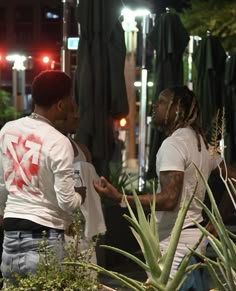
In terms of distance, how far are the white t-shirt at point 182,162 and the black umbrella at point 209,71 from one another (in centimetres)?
483

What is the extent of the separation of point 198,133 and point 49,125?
0.82 metres

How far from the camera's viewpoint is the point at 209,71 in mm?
8578

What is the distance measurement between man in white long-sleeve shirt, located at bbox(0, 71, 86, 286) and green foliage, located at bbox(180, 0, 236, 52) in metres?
8.34

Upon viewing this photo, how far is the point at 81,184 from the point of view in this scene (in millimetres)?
4234

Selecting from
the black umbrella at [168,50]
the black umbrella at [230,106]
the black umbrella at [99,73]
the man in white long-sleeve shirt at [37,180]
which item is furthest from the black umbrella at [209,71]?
the man in white long-sleeve shirt at [37,180]

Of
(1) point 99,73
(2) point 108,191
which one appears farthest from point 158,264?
(1) point 99,73

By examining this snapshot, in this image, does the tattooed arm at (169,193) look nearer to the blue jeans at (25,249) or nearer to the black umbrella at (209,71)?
the blue jeans at (25,249)

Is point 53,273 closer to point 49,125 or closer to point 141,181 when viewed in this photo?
point 49,125

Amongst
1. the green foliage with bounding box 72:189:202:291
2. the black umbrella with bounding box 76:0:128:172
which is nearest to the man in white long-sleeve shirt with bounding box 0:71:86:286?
the green foliage with bounding box 72:189:202:291

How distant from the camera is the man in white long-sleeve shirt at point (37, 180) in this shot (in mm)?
3277

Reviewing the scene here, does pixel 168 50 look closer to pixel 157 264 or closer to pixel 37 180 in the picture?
pixel 37 180

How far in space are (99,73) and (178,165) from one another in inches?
134

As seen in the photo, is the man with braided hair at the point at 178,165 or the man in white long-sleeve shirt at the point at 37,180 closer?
the man in white long-sleeve shirt at the point at 37,180

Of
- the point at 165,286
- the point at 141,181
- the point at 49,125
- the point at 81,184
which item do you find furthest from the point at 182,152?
the point at 141,181
